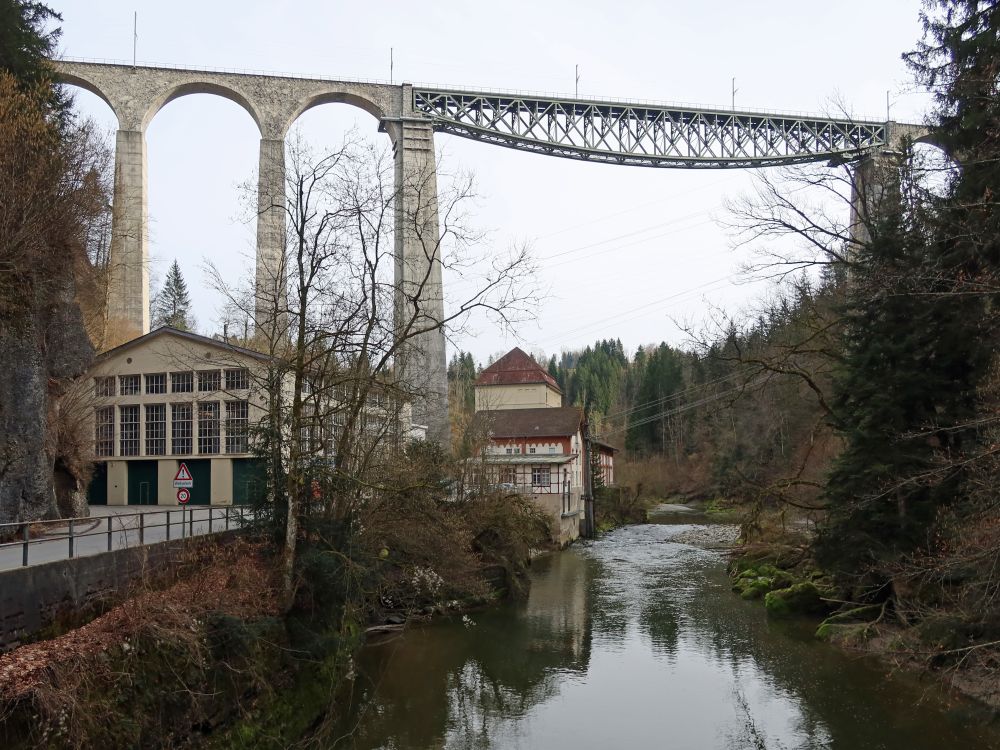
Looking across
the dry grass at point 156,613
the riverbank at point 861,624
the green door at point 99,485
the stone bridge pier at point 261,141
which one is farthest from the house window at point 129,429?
the riverbank at point 861,624

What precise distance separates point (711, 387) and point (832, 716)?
53.1m

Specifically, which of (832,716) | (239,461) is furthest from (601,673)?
(239,461)

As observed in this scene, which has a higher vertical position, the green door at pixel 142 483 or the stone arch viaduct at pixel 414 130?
the stone arch viaduct at pixel 414 130

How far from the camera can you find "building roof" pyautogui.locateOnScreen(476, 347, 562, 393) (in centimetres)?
6906

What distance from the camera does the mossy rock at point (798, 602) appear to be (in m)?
22.3

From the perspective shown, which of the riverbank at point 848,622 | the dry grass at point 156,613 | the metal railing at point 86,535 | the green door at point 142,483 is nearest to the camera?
the dry grass at point 156,613

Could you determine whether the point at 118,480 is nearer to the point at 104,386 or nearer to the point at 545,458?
the point at 104,386

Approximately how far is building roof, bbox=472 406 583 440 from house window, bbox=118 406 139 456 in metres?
22.2

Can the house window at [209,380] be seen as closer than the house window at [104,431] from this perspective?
Yes

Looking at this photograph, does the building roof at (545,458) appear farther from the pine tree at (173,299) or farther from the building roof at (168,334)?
the pine tree at (173,299)

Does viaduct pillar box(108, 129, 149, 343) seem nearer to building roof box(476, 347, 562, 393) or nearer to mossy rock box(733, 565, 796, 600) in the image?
mossy rock box(733, 565, 796, 600)

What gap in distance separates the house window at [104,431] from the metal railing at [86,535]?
7.73 metres

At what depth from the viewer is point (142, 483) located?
26.8m

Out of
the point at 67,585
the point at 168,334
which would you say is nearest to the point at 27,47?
the point at 168,334
